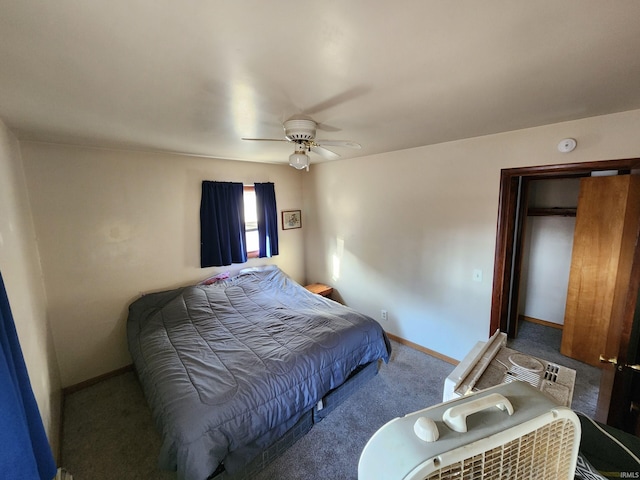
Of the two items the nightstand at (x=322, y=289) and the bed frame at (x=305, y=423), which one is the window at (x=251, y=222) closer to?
the nightstand at (x=322, y=289)

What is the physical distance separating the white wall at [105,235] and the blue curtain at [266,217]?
686 millimetres

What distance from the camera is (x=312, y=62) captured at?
104 cm

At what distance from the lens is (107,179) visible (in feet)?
8.28

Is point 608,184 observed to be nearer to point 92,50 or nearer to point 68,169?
point 92,50

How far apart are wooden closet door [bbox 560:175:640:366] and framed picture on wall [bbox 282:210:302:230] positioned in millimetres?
3316

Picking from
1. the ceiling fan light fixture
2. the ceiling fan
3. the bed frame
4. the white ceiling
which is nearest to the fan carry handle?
the white ceiling

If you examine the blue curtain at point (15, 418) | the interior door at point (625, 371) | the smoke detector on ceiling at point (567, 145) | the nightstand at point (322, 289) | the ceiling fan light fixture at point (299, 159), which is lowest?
the nightstand at point (322, 289)

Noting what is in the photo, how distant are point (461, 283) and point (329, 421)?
1.75 meters

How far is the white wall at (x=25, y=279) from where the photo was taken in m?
1.40

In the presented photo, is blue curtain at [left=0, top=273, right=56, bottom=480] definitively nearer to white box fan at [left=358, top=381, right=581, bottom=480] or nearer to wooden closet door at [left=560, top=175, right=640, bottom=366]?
white box fan at [left=358, top=381, right=581, bottom=480]

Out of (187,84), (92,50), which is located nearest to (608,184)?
(187,84)

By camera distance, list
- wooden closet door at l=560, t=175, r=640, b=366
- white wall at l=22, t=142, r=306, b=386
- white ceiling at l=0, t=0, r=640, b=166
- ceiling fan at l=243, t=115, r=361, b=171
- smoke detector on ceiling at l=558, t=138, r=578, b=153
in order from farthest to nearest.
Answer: wooden closet door at l=560, t=175, r=640, b=366 → white wall at l=22, t=142, r=306, b=386 → smoke detector on ceiling at l=558, t=138, r=578, b=153 → ceiling fan at l=243, t=115, r=361, b=171 → white ceiling at l=0, t=0, r=640, b=166

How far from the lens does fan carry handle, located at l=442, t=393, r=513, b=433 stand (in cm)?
47

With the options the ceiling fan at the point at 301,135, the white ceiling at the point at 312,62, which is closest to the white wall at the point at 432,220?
the white ceiling at the point at 312,62
